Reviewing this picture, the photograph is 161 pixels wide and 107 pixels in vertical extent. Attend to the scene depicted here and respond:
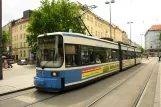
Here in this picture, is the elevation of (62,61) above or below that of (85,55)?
below

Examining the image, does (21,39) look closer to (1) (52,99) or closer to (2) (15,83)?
(2) (15,83)

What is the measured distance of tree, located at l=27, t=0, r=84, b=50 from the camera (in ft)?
117

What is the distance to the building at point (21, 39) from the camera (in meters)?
63.6

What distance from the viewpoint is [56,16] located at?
118 feet

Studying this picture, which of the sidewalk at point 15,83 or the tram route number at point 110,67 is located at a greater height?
the tram route number at point 110,67

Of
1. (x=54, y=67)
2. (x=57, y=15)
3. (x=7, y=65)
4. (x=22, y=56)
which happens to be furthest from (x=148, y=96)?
(x=22, y=56)

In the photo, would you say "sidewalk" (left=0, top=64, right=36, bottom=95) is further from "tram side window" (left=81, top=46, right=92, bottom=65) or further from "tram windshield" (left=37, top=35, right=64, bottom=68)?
"tram side window" (left=81, top=46, right=92, bottom=65)

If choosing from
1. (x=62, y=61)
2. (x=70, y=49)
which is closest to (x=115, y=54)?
(x=70, y=49)

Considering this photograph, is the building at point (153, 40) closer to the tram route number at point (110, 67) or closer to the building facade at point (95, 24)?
the building facade at point (95, 24)

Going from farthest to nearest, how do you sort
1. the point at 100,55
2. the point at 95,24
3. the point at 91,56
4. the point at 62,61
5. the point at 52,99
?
1. the point at 95,24
2. the point at 100,55
3. the point at 91,56
4. the point at 62,61
5. the point at 52,99

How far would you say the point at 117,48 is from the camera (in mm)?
19844

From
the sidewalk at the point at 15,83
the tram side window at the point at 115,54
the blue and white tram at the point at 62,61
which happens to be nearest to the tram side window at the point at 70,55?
the blue and white tram at the point at 62,61

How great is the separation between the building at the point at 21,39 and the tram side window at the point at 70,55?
5174 centimetres

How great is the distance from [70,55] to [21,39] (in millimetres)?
60074
